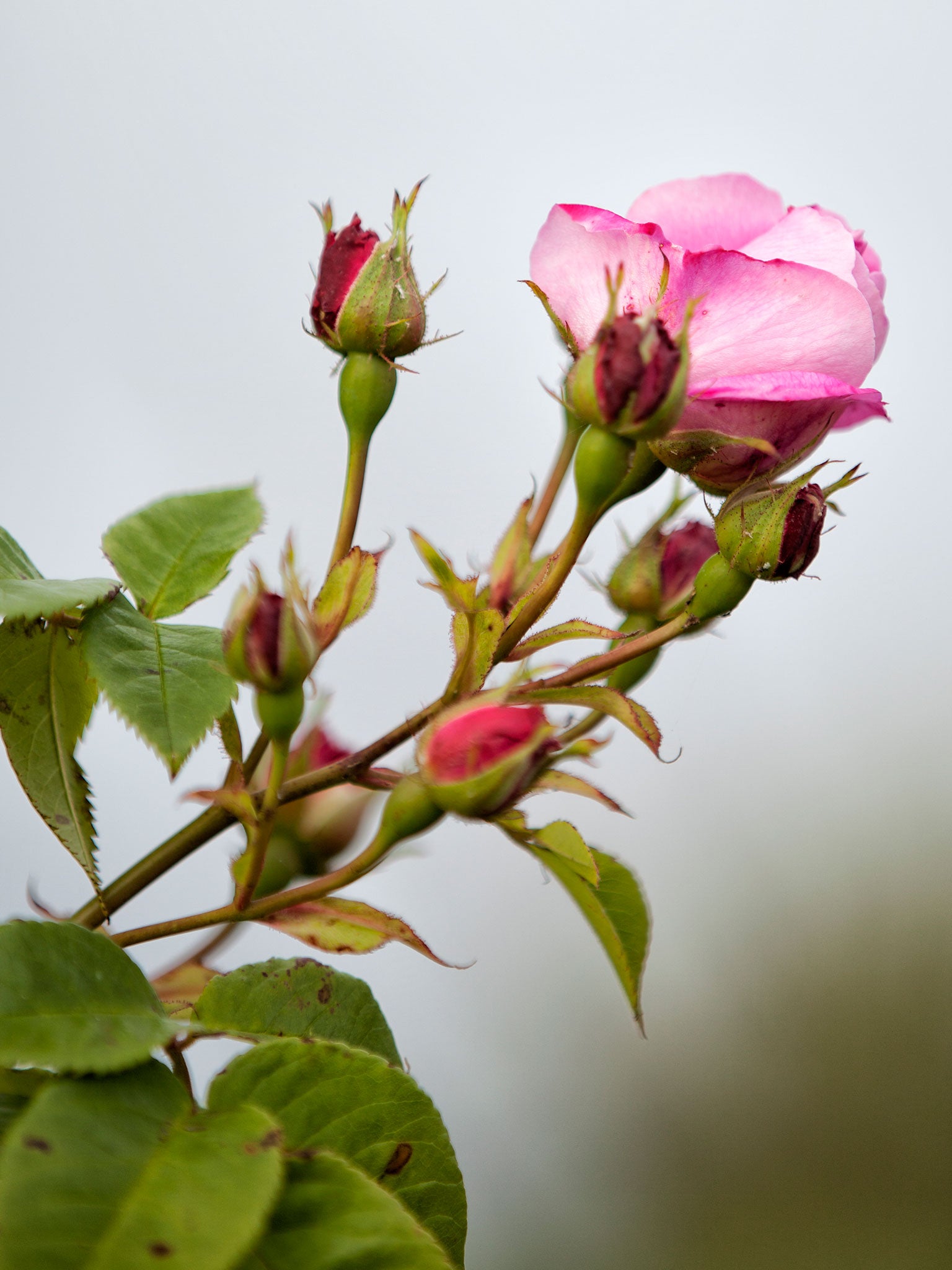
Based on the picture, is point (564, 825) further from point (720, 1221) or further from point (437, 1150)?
point (720, 1221)

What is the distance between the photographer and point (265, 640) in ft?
0.74

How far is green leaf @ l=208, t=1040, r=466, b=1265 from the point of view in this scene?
23 cm

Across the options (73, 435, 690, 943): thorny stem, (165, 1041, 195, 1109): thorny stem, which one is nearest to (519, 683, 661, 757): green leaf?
(73, 435, 690, 943): thorny stem

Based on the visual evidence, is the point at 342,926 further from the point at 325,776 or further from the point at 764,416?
the point at 764,416

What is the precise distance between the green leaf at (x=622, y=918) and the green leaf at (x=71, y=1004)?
0.09m

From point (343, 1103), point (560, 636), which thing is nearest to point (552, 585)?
point (560, 636)

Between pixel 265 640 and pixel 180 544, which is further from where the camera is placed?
pixel 180 544

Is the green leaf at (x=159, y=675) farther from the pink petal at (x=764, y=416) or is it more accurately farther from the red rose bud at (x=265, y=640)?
the pink petal at (x=764, y=416)

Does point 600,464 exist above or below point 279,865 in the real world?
above

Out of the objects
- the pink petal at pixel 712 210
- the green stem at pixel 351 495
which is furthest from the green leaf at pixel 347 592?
the pink petal at pixel 712 210

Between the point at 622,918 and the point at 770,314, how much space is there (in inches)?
5.8

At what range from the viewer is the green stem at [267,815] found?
0.24 m

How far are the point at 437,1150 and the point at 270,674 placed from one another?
0.34 ft

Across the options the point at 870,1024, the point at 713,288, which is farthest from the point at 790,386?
the point at 870,1024
